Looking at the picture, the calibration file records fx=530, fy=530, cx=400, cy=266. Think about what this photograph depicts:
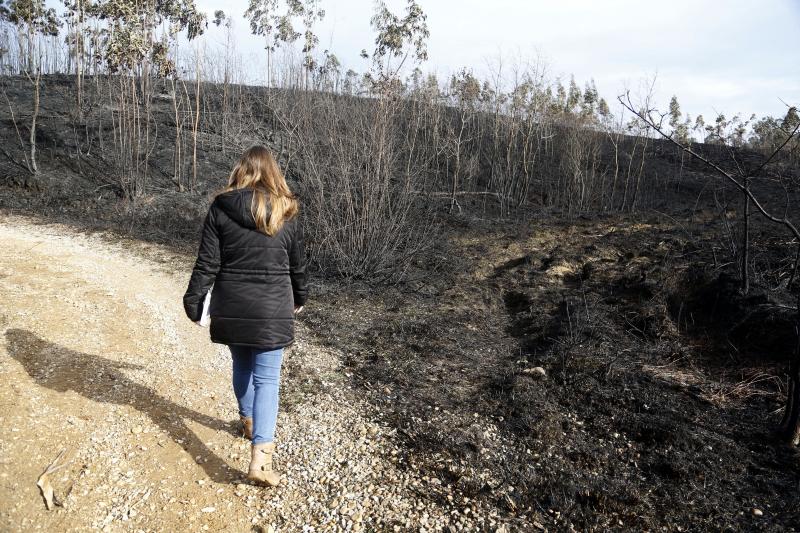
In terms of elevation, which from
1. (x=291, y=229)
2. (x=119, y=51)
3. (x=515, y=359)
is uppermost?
(x=119, y=51)

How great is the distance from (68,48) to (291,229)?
2141 cm

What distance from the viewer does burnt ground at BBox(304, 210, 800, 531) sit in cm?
332

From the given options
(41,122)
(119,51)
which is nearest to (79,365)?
(119,51)

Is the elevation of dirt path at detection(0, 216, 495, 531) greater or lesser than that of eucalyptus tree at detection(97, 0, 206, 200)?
lesser

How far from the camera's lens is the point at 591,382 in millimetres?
4906

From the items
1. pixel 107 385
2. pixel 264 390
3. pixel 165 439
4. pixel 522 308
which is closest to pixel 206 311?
pixel 264 390

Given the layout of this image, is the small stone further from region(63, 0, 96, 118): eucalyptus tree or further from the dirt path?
region(63, 0, 96, 118): eucalyptus tree

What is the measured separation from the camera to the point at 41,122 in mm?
16438

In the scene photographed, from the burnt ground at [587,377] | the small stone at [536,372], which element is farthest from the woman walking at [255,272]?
the small stone at [536,372]

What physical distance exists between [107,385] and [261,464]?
196 centimetres

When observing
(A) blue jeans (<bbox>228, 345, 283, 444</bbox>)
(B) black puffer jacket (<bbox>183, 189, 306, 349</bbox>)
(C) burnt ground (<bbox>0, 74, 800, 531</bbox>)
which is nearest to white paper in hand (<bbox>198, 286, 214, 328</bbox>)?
(B) black puffer jacket (<bbox>183, 189, 306, 349</bbox>)

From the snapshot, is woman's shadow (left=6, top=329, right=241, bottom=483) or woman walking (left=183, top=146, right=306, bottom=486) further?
woman's shadow (left=6, top=329, right=241, bottom=483)

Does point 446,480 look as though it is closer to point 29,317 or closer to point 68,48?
point 29,317

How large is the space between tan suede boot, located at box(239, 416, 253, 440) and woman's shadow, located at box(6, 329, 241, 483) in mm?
202
